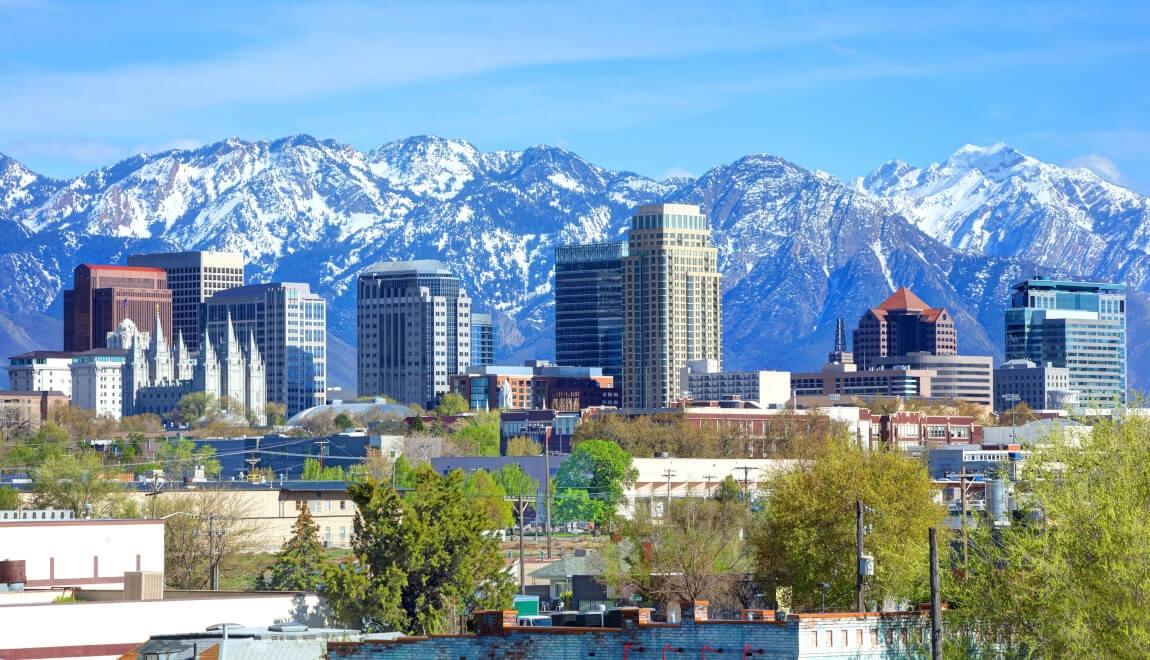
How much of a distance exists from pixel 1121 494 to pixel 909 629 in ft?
29.5

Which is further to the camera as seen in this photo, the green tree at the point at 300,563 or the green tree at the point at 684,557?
the green tree at the point at 300,563

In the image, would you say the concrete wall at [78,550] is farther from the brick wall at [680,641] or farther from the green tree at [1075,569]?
the green tree at [1075,569]

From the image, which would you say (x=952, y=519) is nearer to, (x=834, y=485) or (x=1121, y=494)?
(x=834, y=485)

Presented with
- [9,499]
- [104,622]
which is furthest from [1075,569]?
[9,499]

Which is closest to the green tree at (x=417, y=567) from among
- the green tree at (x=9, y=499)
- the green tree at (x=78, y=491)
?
the green tree at (x=78, y=491)

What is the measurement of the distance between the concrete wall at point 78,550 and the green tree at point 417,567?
12391mm

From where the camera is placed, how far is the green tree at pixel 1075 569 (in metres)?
64.3

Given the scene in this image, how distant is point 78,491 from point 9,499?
8.37 metres

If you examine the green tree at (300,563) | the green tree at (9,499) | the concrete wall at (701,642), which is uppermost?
the concrete wall at (701,642)

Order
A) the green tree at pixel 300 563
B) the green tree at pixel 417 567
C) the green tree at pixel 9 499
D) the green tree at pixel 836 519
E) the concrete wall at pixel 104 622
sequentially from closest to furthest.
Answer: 1. the concrete wall at pixel 104 622
2. the green tree at pixel 417 567
3. the green tree at pixel 836 519
4. the green tree at pixel 300 563
5. the green tree at pixel 9 499

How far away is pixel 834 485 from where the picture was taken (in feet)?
365

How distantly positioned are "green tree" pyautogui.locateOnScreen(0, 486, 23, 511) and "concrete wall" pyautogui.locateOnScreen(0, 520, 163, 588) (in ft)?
235

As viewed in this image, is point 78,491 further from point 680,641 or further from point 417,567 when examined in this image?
point 680,641

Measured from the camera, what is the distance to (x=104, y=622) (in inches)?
3386
